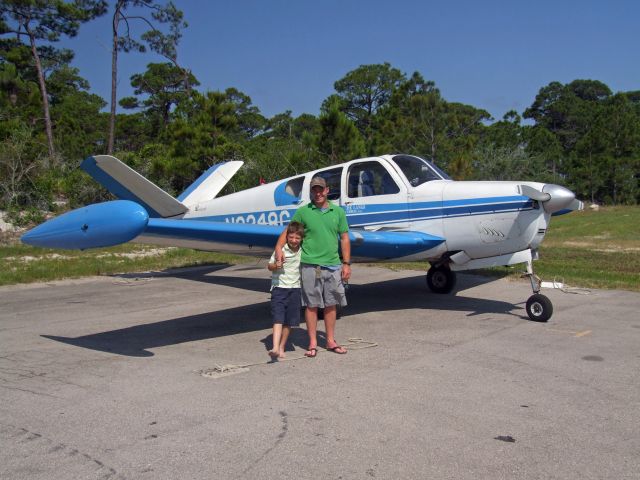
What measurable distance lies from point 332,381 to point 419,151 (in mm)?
26179

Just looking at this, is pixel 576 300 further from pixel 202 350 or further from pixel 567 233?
pixel 567 233

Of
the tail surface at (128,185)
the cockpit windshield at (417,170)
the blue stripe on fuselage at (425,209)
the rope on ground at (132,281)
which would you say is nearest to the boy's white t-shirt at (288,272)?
the blue stripe on fuselage at (425,209)

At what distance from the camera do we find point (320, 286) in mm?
5883

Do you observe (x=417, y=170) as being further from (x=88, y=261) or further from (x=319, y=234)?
(x=88, y=261)

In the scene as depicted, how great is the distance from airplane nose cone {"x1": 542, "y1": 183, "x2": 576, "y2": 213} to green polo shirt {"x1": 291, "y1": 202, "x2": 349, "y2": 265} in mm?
2913

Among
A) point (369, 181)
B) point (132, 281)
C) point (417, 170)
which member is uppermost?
point (417, 170)

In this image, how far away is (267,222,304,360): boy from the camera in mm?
5766

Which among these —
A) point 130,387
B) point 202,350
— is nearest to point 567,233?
point 202,350

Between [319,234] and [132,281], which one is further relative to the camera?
[132,281]

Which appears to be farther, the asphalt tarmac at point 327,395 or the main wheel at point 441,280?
the main wheel at point 441,280

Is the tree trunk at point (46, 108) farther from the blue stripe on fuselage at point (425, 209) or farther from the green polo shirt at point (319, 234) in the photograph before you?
the green polo shirt at point (319, 234)

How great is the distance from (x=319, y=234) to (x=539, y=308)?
11.4 feet

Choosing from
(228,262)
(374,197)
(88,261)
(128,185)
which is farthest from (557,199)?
(88,261)

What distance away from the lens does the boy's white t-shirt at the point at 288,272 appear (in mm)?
5816
